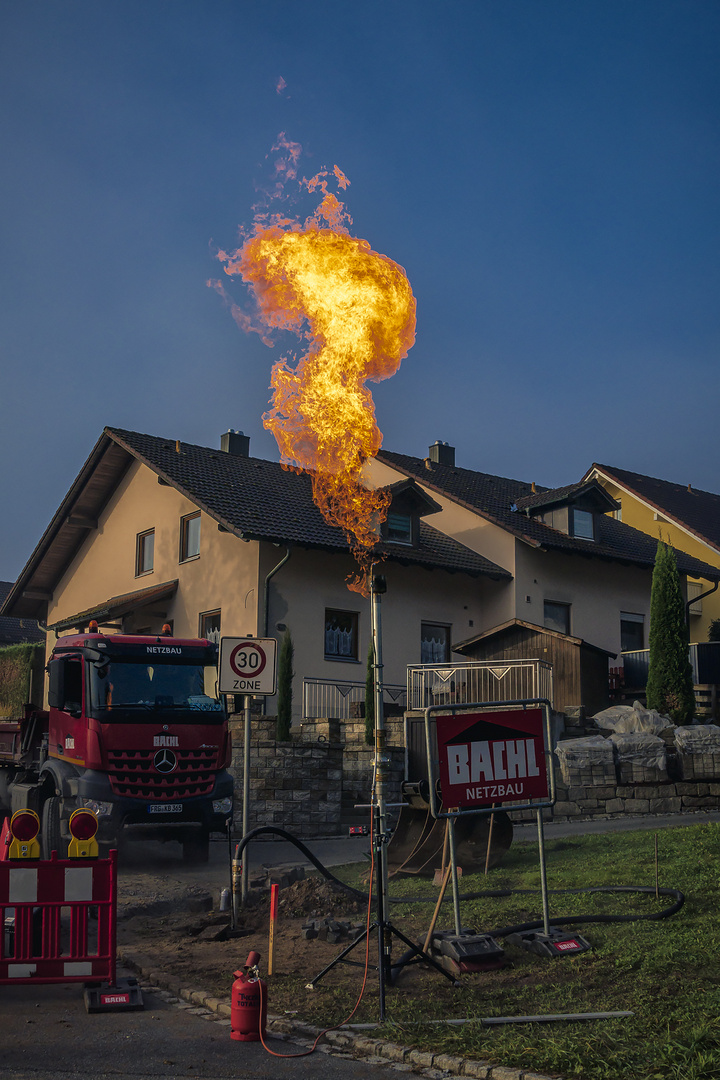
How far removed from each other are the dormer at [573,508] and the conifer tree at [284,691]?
1066cm

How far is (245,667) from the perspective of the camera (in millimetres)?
11320

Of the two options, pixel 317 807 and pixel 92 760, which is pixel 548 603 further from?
pixel 92 760

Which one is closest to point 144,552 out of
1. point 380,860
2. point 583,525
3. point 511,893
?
point 583,525

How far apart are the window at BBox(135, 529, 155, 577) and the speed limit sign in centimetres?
1904

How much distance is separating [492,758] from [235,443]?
2572 centimetres

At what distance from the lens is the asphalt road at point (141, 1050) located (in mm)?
5484

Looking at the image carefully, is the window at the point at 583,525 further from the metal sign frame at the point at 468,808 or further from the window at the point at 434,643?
the metal sign frame at the point at 468,808

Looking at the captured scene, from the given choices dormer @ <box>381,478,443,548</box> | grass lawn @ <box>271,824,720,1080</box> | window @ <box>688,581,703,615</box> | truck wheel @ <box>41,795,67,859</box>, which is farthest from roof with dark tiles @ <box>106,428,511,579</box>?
grass lawn @ <box>271,824,720,1080</box>

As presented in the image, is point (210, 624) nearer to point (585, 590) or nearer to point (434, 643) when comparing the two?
point (434, 643)

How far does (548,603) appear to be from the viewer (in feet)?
97.3

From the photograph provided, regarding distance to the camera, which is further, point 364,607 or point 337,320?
point 364,607

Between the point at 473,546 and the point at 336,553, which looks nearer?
the point at 336,553

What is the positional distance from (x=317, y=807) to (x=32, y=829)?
1087 cm

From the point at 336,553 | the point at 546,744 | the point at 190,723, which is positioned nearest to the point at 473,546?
→ the point at 336,553
